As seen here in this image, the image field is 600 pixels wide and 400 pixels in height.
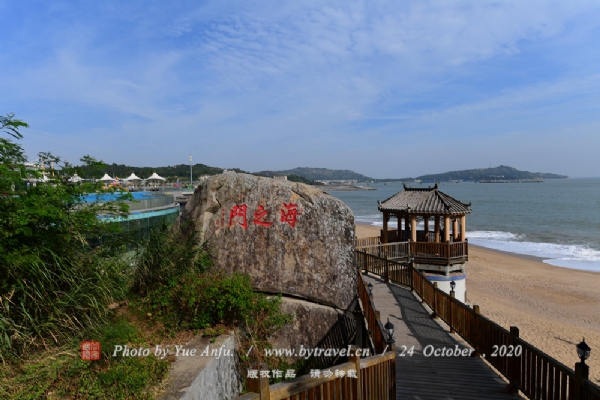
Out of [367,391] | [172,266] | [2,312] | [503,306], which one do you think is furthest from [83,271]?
[503,306]

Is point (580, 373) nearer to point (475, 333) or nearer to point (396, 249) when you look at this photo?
point (475, 333)

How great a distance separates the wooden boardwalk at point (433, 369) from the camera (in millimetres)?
5566

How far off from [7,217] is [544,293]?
24161 millimetres

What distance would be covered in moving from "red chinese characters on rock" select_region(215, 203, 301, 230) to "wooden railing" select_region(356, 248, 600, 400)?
161 inches

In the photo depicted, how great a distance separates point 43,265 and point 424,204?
13.9 metres

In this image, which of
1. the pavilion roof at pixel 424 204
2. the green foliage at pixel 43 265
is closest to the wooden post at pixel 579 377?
the green foliage at pixel 43 265

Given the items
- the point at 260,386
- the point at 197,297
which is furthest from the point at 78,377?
the point at 260,386

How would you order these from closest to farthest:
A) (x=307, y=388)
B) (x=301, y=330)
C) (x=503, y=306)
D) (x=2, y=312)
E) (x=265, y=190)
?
(x=307, y=388) < (x=2, y=312) < (x=301, y=330) < (x=265, y=190) < (x=503, y=306)

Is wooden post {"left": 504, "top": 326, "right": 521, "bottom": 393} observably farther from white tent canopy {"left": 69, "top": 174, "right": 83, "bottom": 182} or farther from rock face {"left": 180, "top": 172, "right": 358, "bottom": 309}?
white tent canopy {"left": 69, "top": 174, "right": 83, "bottom": 182}

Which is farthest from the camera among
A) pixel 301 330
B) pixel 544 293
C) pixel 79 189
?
pixel 544 293

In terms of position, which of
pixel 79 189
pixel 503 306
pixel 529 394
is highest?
pixel 79 189

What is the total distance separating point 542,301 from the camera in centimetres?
1880

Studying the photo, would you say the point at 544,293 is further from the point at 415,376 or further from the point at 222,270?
the point at 222,270

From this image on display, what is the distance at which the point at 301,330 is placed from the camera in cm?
768
